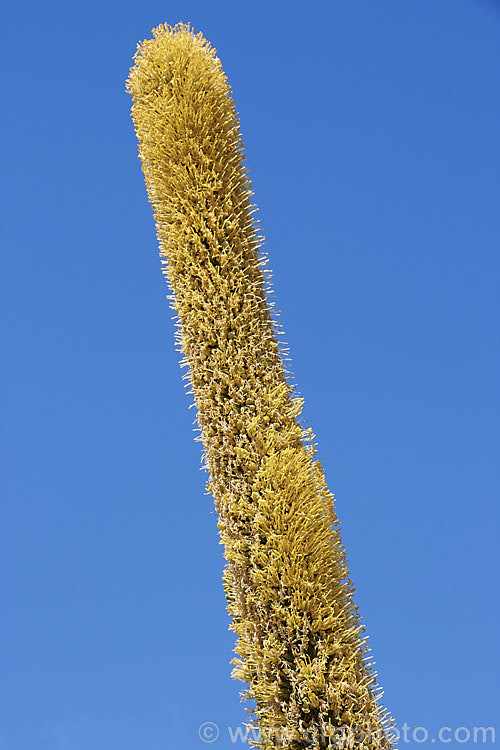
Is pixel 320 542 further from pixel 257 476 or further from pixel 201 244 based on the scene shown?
pixel 201 244

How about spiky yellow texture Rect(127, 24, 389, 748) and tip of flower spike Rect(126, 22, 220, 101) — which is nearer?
spiky yellow texture Rect(127, 24, 389, 748)

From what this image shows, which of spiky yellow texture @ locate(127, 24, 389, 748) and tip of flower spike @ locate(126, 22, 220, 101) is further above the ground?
tip of flower spike @ locate(126, 22, 220, 101)

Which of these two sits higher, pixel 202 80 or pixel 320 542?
pixel 202 80

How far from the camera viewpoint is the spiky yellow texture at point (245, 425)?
5484mm

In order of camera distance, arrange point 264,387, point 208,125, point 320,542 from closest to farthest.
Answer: point 320,542, point 264,387, point 208,125

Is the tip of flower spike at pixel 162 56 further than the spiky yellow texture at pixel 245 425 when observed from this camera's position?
Yes

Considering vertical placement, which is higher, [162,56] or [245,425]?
[162,56]

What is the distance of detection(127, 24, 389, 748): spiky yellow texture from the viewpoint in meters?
5.48

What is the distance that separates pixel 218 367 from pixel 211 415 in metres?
0.44

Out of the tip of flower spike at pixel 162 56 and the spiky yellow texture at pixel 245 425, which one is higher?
the tip of flower spike at pixel 162 56

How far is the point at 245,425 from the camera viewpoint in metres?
6.11

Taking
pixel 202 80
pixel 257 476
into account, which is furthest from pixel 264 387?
pixel 202 80

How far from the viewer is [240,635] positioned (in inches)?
230

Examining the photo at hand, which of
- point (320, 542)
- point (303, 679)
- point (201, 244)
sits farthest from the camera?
point (201, 244)
